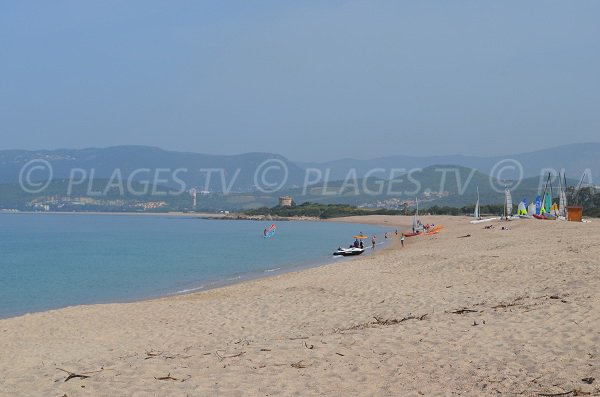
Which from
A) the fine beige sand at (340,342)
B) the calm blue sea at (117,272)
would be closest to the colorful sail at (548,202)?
the calm blue sea at (117,272)

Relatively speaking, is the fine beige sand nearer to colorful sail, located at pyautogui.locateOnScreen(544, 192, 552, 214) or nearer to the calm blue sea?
the calm blue sea

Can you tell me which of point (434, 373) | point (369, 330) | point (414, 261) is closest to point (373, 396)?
point (434, 373)

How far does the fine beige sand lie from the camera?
26.3 feet

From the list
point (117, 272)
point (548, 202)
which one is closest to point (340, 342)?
point (117, 272)

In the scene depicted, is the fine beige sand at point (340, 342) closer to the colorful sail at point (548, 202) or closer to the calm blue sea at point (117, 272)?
the calm blue sea at point (117, 272)

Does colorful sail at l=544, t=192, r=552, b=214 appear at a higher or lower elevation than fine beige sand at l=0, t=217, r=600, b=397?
higher

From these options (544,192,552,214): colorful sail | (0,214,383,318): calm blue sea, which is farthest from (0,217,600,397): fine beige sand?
(544,192,552,214): colorful sail

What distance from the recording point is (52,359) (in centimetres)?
1243

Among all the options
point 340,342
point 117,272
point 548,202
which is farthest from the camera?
point 548,202

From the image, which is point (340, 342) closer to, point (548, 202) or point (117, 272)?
point (117, 272)

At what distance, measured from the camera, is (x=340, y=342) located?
398 inches

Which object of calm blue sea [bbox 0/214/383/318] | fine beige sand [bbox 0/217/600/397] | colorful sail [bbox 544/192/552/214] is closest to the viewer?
fine beige sand [bbox 0/217/600/397]

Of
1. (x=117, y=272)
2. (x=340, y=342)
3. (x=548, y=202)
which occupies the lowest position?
(x=117, y=272)

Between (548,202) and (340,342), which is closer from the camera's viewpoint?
(340,342)
